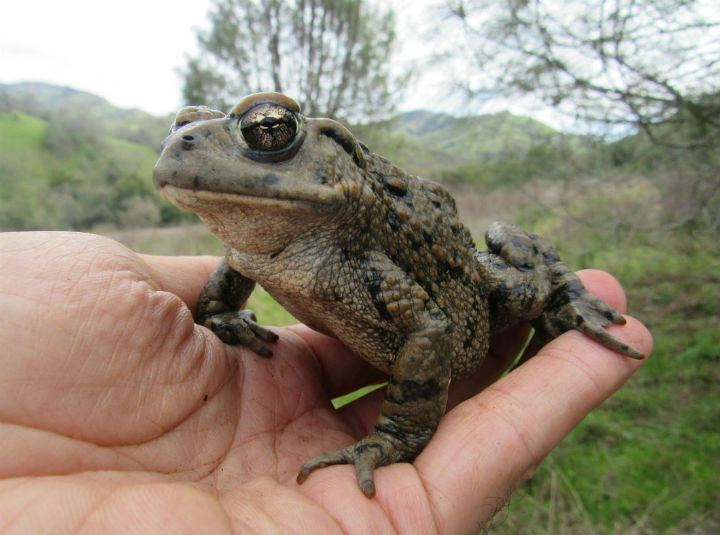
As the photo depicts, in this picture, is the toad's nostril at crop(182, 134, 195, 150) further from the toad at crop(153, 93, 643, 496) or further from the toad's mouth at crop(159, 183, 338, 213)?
the toad's mouth at crop(159, 183, 338, 213)

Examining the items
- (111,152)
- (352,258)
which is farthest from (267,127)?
(111,152)

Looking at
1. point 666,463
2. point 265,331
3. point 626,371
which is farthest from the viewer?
point 666,463

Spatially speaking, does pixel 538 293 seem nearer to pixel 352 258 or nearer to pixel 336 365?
pixel 352 258

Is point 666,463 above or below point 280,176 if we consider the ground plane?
below

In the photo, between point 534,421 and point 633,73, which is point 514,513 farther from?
point 633,73

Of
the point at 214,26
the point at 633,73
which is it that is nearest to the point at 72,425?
the point at 633,73

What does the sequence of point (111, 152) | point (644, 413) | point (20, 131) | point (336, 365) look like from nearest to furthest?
point (336, 365), point (644, 413), point (20, 131), point (111, 152)
